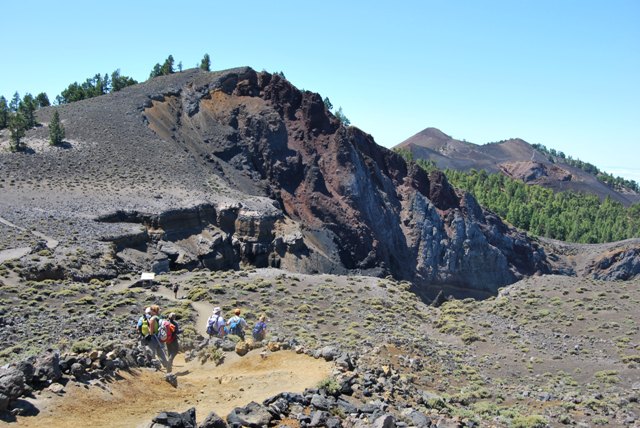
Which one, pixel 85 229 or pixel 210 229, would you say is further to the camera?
pixel 210 229

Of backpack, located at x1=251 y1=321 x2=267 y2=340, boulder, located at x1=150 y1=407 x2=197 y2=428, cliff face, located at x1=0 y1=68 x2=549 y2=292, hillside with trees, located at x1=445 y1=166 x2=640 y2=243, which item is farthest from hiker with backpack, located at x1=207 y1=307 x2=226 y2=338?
hillside with trees, located at x1=445 y1=166 x2=640 y2=243

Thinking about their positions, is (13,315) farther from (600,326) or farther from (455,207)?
(455,207)

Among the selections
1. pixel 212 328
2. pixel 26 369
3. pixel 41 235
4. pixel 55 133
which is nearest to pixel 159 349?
pixel 212 328

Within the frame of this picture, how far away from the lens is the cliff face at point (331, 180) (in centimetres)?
6988

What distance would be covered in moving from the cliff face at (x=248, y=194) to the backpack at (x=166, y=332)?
20.1 m

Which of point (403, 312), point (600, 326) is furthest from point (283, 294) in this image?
point (600, 326)

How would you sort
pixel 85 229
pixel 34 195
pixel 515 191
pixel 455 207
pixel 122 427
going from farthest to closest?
pixel 515 191, pixel 455 207, pixel 34 195, pixel 85 229, pixel 122 427

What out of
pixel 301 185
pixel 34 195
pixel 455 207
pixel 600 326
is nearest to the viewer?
pixel 600 326

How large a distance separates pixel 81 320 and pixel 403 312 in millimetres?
18314

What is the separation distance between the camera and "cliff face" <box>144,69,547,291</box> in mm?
69875

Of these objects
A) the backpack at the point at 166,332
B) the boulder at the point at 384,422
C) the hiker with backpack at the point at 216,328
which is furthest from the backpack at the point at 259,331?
the boulder at the point at 384,422

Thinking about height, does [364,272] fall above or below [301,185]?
below

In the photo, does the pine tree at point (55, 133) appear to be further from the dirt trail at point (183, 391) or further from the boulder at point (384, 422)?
the boulder at point (384, 422)

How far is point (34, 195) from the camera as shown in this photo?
161ft
